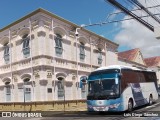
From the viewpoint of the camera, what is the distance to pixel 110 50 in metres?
36.2

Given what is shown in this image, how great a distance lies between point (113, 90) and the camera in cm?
1870

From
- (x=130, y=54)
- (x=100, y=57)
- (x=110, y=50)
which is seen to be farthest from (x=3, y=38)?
(x=130, y=54)

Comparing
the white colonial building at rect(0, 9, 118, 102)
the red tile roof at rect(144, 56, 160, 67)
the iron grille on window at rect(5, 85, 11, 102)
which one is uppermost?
the red tile roof at rect(144, 56, 160, 67)

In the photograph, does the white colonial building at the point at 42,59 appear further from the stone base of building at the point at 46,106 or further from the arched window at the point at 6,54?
the stone base of building at the point at 46,106

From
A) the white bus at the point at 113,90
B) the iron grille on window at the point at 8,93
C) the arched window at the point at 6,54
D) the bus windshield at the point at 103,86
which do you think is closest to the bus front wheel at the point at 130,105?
the white bus at the point at 113,90

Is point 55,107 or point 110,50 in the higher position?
point 110,50

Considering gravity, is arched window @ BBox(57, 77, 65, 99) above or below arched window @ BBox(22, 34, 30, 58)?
below

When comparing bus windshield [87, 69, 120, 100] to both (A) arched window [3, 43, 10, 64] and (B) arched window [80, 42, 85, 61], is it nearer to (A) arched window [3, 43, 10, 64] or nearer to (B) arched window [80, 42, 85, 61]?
(B) arched window [80, 42, 85, 61]

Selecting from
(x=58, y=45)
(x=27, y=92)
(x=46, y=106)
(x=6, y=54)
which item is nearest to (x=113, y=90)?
(x=46, y=106)

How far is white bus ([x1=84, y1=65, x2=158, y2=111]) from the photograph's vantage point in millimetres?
18406

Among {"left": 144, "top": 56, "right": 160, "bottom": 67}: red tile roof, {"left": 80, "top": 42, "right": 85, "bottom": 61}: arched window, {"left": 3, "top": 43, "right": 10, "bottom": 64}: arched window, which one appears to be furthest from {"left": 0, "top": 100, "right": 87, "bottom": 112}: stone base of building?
{"left": 144, "top": 56, "right": 160, "bottom": 67}: red tile roof

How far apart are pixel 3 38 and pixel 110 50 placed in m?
13.6

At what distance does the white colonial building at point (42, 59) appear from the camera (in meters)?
Result: 24.8

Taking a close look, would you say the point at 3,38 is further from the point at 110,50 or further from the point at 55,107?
the point at 110,50
